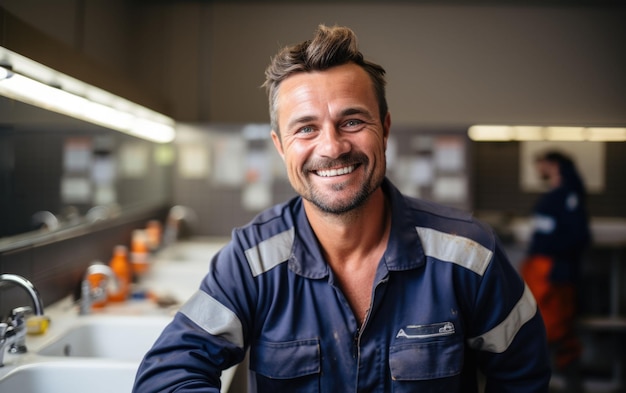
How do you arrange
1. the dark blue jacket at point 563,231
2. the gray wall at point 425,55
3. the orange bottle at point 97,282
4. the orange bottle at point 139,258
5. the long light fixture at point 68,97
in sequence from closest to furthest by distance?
1. the long light fixture at point 68,97
2. the orange bottle at point 97,282
3. the orange bottle at point 139,258
4. the dark blue jacket at point 563,231
5. the gray wall at point 425,55

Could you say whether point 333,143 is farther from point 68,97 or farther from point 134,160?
point 134,160

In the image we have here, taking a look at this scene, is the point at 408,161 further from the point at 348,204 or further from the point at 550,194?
the point at 348,204

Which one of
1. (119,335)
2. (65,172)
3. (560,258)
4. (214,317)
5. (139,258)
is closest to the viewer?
(214,317)

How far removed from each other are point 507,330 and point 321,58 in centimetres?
85

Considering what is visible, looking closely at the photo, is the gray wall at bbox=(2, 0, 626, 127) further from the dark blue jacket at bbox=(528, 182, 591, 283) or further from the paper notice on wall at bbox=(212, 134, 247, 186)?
the dark blue jacket at bbox=(528, 182, 591, 283)

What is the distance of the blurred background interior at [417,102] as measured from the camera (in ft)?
14.2

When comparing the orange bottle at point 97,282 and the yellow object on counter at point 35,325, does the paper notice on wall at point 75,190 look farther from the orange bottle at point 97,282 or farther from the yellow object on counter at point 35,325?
the yellow object on counter at point 35,325

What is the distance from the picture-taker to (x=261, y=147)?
454 centimetres

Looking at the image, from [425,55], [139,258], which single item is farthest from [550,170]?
[139,258]

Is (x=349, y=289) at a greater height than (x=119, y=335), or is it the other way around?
(x=349, y=289)

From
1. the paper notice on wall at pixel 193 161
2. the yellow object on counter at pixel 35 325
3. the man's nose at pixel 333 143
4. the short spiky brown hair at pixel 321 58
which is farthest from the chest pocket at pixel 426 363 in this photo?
the paper notice on wall at pixel 193 161

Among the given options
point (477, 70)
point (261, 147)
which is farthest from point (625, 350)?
point (261, 147)

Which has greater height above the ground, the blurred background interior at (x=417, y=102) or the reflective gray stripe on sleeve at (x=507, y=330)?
the blurred background interior at (x=417, y=102)

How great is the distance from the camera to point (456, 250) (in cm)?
146
